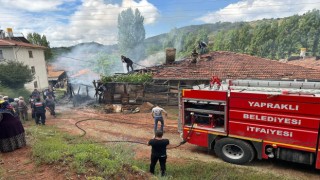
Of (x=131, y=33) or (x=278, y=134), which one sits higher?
(x=131, y=33)

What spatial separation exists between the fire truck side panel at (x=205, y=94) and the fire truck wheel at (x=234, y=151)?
1.45 metres

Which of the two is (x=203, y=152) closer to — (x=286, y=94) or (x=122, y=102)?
(x=286, y=94)

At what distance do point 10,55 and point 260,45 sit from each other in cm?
6105

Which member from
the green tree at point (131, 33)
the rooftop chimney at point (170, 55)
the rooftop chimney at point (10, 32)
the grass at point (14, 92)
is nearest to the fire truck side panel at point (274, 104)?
the rooftop chimney at point (170, 55)

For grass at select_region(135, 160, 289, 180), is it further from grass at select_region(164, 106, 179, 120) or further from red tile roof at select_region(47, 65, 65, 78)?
red tile roof at select_region(47, 65, 65, 78)

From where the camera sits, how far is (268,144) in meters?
7.15

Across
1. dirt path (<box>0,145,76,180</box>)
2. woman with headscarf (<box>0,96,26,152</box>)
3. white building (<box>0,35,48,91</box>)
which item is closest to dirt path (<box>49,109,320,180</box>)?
dirt path (<box>0,145,76,180</box>)

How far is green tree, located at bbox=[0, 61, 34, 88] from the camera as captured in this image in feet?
70.7

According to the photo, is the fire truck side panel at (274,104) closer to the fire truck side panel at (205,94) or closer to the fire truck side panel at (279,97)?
the fire truck side panel at (279,97)

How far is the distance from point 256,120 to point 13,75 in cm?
2254

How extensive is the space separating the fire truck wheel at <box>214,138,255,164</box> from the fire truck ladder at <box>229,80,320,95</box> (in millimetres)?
1855

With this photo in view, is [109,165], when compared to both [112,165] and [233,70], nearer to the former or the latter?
[112,165]

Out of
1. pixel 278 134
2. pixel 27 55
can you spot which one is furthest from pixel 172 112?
pixel 27 55

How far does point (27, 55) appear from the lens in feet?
98.0
